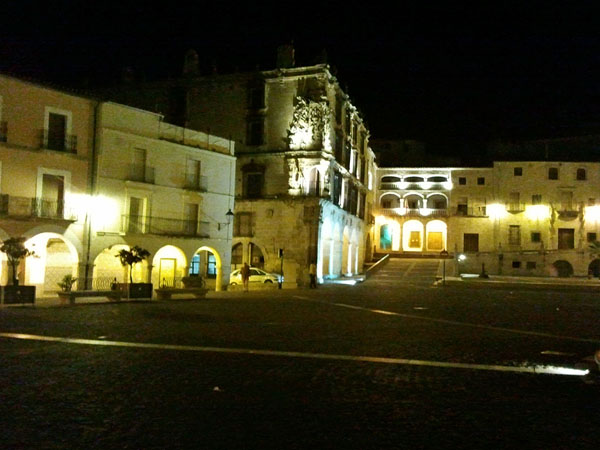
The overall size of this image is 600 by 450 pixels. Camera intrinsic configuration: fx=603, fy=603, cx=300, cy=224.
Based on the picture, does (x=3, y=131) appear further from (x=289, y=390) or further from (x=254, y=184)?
(x=289, y=390)

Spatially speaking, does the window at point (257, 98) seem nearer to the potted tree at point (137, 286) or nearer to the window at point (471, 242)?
the potted tree at point (137, 286)

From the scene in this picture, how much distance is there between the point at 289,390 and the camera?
8.64 meters

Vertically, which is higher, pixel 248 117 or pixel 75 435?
pixel 248 117

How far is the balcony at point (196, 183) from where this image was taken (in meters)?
34.7

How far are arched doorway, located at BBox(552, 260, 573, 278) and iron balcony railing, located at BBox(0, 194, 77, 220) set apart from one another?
47.0 metres

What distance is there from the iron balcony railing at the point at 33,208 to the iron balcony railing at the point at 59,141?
2.52 meters

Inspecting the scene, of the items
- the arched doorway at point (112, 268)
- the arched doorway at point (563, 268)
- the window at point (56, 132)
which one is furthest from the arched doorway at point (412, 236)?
the window at point (56, 132)

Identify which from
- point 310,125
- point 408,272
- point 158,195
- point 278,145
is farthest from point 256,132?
point 408,272

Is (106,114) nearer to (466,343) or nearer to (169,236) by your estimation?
(169,236)

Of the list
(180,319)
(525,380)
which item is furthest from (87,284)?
(525,380)

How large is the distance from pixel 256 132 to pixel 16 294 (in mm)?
27369

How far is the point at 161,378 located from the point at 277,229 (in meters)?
35.7

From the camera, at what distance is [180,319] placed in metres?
18.1

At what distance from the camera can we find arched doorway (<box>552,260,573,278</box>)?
191 ft
